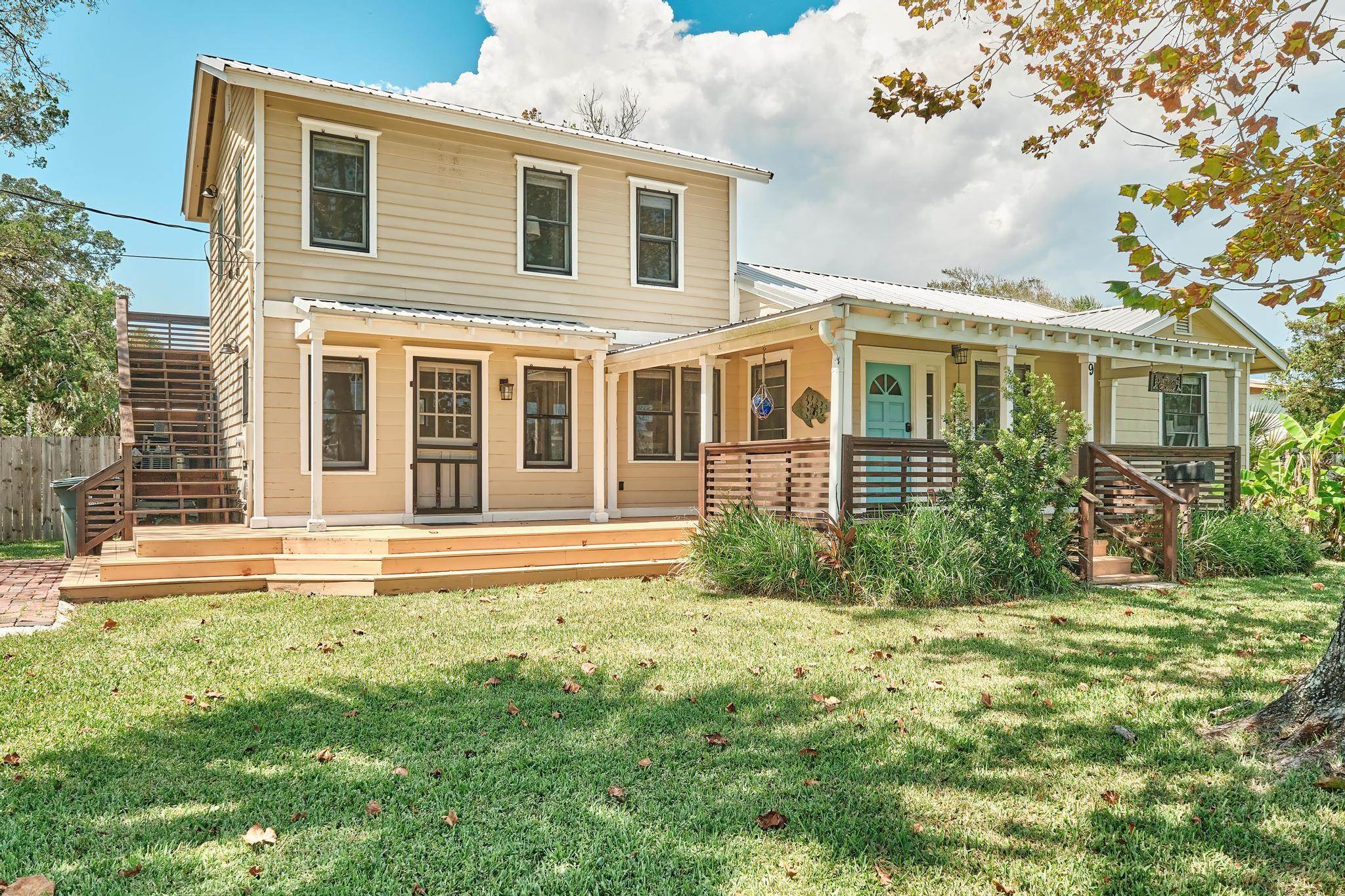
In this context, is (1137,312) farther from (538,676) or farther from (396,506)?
(538,676)

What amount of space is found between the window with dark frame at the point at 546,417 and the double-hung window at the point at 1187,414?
11961 millimetres

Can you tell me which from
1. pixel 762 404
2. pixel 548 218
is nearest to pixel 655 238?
pixel 548 218

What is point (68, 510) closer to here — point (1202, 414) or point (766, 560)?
point (766, 560)

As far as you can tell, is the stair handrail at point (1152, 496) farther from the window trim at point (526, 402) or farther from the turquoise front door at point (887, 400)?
the window trim at point (526, 402)

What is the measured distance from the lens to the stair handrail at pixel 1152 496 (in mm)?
9391

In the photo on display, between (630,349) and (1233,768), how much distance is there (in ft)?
30.3

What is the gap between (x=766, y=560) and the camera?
8.33m

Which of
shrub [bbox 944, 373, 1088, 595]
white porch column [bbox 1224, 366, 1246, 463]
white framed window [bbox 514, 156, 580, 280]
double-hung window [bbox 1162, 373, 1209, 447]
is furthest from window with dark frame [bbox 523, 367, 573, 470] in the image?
double-hung window [bbox 1162, 373, 1209, 447]

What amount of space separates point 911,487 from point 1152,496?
10.3 feet

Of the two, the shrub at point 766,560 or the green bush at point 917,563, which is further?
the shrub at point 766,560

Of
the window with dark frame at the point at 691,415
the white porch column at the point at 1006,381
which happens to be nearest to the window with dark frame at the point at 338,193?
the window with dark frame at the point at 691,415

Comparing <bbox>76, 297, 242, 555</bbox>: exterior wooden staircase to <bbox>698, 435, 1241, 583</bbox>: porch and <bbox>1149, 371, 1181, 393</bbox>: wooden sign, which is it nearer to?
<bbox>698, 435, 1241, 583</bbox>: porch

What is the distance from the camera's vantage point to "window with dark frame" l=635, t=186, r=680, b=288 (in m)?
12.9

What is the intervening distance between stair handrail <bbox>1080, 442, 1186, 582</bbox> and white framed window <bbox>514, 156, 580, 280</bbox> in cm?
755
